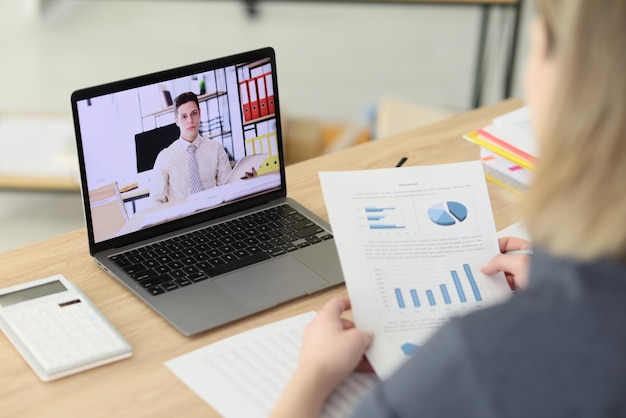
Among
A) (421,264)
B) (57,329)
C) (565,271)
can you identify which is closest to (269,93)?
(421,264)

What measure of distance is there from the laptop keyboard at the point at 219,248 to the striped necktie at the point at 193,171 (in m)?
0.06

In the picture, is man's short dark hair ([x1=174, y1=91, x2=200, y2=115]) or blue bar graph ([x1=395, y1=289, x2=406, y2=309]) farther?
Result: man's short dark hair ([x1=174, y1=91, x2=200, y2=115])

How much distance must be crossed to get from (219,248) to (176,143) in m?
0.16

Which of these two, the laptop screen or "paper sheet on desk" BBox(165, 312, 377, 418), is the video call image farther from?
"paper sheet on desk" BBox(165, 312, 377, 418)

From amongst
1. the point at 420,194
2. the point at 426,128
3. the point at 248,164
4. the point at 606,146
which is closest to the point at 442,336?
the point at 606,146

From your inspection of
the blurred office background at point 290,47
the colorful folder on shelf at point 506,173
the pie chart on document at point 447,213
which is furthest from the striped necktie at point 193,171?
the blurred office background at point 290,47

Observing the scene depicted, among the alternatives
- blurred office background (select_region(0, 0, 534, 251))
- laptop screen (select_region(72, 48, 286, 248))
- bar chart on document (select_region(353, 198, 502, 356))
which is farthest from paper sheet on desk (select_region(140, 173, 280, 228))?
blurred office background (select_region(0, 0, 534, 251))

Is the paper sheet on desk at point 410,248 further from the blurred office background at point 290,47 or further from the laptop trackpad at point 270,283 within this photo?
the blurred office background at point 290,47

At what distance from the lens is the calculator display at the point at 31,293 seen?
1.15m

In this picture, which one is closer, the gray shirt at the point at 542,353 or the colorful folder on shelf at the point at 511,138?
the gray shirt at the point at 542,353

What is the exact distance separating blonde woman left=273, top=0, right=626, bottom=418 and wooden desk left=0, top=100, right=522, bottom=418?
1.20ft

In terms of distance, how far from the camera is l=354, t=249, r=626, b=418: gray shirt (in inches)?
27.1

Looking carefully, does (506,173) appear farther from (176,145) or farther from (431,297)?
Answer: (176,145)

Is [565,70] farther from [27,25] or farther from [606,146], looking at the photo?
[27,25]
